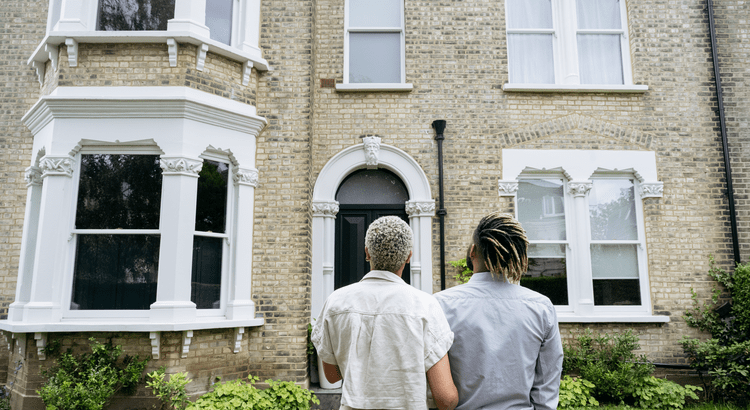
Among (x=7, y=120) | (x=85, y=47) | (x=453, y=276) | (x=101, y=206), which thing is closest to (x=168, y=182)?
(x=101, y=206)

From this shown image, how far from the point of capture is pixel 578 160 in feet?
21.9

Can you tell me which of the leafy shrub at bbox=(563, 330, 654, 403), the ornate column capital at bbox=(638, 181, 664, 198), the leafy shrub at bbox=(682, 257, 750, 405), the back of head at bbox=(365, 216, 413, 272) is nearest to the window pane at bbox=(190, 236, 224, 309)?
the back of head at bbox=(365, 216, 413, 272)

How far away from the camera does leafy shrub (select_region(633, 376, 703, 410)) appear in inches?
223

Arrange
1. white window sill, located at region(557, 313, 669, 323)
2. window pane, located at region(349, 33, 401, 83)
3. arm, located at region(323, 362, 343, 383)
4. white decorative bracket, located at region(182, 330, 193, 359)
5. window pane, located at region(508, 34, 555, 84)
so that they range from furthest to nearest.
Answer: window pane, located at region(508, 34, 555, 84), window pane, located at region(349, 33, 401, 83), white window sill, located at region(557, 313, 669, 323), white decorative bracket, located at region(182, 330, 193, 359), arm, located at region(323, 362, 343, 383)

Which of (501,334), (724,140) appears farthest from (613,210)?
(501,334)

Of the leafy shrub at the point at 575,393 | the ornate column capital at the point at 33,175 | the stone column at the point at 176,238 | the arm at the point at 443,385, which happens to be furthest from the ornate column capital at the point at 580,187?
the ornate column capital at the point at 33,175

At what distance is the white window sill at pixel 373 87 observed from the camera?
6621 mm

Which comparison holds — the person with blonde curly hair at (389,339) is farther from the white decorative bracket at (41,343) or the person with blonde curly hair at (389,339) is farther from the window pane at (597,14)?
the window pane at (597,14)

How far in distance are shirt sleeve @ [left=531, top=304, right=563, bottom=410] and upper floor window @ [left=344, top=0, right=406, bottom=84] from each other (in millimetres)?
5392

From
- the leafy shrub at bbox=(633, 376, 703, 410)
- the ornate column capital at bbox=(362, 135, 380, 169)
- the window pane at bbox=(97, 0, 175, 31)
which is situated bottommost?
the leafy shrub at bbox=(633, 376, 703, 410)

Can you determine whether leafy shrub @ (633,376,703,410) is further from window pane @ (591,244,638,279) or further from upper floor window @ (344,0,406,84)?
upper floor window @ (344,0,406,84)

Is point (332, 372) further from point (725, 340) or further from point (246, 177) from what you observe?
point (725, 340)

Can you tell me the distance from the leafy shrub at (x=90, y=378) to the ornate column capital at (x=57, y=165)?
6.34 ft

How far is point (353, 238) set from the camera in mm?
6652
